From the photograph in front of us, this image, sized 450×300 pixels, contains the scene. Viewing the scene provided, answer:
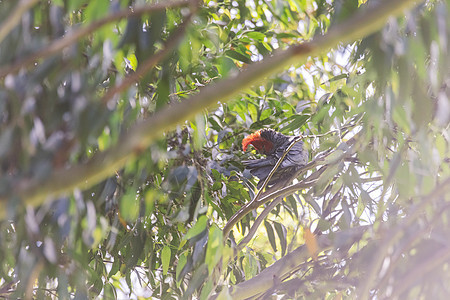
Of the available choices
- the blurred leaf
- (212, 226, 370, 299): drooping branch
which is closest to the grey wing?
(212, 226, 370, 299): drooping branch

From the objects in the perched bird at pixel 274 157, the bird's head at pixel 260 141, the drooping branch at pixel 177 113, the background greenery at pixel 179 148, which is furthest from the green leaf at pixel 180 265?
the bird's head at pixel 260 141

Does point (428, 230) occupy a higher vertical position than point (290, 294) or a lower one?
higher

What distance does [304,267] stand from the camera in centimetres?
145

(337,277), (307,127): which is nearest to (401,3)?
(337,277)

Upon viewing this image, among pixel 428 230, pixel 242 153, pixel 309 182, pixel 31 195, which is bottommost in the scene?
pixel 242 153

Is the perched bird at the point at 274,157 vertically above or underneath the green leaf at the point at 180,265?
underneath

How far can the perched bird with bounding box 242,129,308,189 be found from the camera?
1.78 metres

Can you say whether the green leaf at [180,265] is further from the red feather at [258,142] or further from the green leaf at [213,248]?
the red feather at [258,142]

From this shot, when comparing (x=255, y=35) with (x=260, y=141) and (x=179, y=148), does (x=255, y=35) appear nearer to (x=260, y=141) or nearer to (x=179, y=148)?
(x=260, y=141)

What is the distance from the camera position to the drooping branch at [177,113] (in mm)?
633

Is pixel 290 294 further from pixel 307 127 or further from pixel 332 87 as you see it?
pixel 307 127

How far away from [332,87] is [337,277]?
0.65 m

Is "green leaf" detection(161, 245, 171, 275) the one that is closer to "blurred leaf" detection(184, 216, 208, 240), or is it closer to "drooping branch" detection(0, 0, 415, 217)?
"blurred leaf" detection(184, 216, 208, 240)

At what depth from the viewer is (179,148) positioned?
4.25 feet
